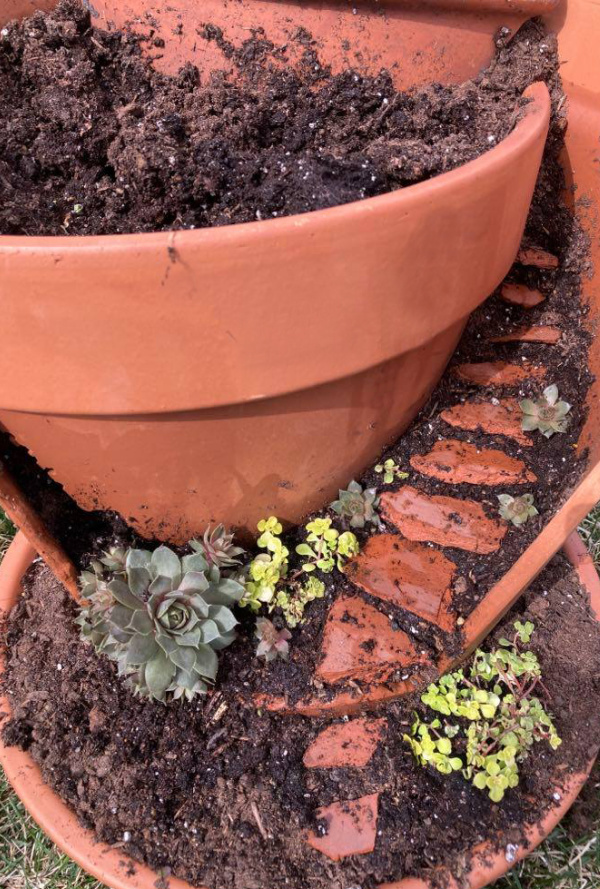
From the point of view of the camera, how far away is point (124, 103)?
1.10m

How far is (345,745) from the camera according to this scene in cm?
123

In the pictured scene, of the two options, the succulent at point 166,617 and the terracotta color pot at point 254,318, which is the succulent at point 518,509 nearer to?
the terracotta color pot at point 254,318

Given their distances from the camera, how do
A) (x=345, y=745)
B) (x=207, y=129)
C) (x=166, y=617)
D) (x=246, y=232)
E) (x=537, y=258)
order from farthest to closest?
(x=537, y=258) < (x=345, y=745) < (x=166, y=617) < (x=207, y=129) < (x=246, y=232)

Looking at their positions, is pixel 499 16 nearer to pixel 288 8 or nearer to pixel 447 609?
pixel 288 8

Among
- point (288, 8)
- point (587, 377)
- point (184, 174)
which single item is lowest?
point (587, 377)

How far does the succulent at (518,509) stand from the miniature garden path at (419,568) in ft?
0.09

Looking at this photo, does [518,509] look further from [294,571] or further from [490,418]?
[294,571]

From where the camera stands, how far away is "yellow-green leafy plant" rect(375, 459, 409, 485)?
1.31m

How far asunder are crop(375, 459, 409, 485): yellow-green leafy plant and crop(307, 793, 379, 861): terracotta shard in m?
0.60

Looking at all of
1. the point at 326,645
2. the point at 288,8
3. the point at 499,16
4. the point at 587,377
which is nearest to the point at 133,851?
the point at 326,645

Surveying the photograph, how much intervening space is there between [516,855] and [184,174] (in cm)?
131

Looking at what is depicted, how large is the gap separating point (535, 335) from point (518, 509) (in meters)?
0.39

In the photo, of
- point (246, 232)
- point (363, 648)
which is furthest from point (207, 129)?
point (363, 648)

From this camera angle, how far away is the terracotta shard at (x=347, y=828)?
1.14m
